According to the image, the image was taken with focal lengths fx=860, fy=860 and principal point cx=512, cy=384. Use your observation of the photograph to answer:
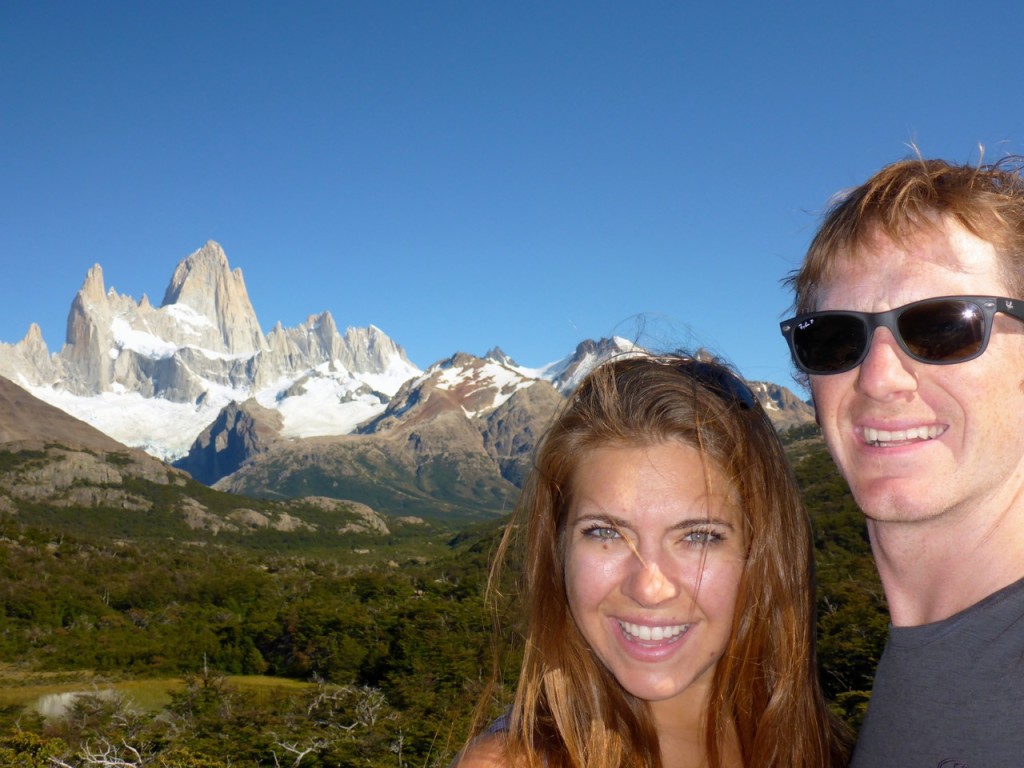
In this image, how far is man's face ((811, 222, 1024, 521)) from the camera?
241cm

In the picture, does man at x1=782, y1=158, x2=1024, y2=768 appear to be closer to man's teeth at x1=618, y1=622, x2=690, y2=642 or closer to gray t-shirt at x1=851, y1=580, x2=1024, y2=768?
gray t-shirt at x1=851, y1=580, x2=1024, y2=768

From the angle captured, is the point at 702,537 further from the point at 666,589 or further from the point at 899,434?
the point at 899,434

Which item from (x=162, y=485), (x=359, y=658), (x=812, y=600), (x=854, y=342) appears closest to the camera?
(x=854, y=342)

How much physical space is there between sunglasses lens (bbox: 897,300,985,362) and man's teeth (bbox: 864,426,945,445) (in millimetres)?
204

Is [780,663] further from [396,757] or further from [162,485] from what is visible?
[162,485]

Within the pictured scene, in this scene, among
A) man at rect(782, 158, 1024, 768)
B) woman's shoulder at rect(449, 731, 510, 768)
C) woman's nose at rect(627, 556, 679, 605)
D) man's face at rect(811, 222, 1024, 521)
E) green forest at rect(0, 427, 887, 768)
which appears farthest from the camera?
green forest at rect(0, 427, 887, 768)

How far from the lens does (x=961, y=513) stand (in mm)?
2408

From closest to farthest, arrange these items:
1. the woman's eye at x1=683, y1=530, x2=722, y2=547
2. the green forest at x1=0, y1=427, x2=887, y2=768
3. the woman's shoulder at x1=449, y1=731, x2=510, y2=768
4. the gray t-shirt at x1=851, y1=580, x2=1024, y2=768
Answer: the gray t-shirt at x1=851, y1=580, x2=1024, y2=768
the woman's shoulder at x1=449, y1=731, x2=510, y2=768
the woman's eye at x1=683, y1=530, x2=722, y2=547
the green forest at x1=0, y1=427, x2=887, y2=768

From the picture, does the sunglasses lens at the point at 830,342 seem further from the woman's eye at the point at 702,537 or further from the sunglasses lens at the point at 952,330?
the woman's eye at the point at 702,537

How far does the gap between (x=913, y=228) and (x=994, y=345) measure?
41 centimetres

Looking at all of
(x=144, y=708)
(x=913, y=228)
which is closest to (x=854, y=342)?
(x=913, y=228)

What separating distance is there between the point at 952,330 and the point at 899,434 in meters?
0.33

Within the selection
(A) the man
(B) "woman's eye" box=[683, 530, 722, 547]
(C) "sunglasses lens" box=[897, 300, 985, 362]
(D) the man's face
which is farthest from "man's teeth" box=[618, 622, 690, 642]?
(C) "sunglasses lens" box=[897, 300, 985, 362]

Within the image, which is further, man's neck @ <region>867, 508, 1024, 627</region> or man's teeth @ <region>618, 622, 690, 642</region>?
man's teeth @ <region>618, 622, 690, 642</region>
